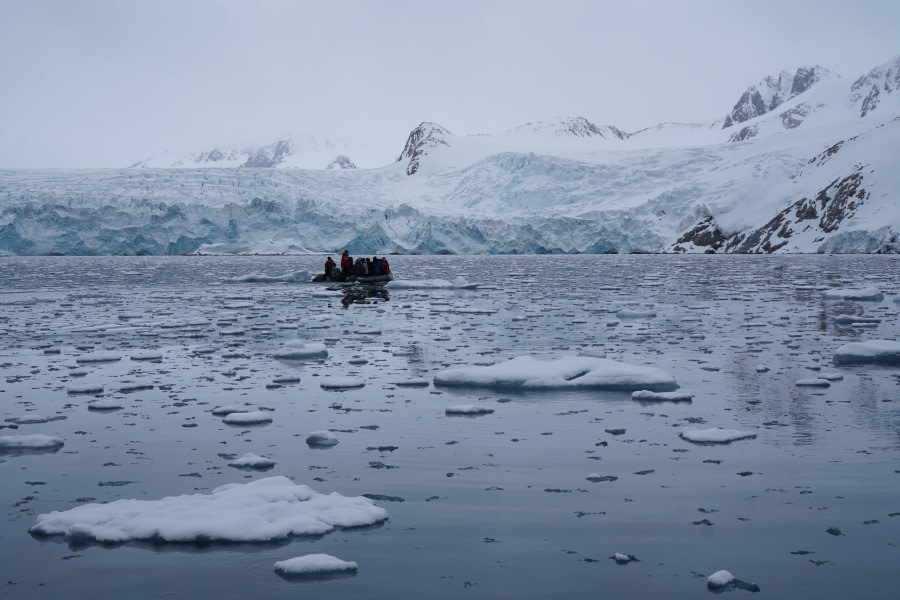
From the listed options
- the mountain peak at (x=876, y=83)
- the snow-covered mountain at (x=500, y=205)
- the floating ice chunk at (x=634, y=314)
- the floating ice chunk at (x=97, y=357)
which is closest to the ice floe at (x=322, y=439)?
the floating ice chunk at (x=97, y=357)

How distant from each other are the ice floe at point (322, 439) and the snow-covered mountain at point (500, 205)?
193 feet

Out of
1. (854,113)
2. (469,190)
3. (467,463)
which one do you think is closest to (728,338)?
(467,463)

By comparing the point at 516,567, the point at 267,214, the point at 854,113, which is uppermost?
the point at 854,113

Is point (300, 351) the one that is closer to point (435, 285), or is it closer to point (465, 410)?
point (465, 410)

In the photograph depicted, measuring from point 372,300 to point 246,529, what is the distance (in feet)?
67.4

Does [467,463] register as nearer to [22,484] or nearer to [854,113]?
[22,484]

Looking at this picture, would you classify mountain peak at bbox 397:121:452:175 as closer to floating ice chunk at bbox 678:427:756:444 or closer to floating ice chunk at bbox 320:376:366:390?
floating ice chunk at bbox 320:376:366:390

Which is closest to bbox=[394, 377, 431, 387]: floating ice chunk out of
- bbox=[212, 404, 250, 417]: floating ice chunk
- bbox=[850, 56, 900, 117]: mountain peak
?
bbox=[212, 404, 250, 417]: floating ice chunk

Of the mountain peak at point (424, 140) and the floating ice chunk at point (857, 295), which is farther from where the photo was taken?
the mountain peak at point (424, 140)

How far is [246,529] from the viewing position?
207 inches

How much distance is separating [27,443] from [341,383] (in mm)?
3862

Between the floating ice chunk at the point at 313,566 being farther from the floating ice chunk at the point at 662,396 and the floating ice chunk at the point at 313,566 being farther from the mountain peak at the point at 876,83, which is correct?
the mountain peak at the point at 876,83

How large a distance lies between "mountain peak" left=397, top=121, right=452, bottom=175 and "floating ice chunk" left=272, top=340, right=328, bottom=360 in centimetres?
9714

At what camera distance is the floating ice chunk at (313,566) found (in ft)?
15.4
